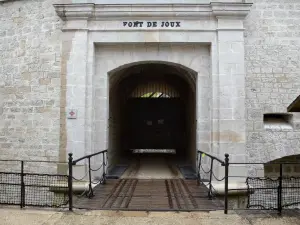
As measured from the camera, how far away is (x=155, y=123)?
15125 mm

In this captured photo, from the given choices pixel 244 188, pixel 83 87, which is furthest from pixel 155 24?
pixel 244 188

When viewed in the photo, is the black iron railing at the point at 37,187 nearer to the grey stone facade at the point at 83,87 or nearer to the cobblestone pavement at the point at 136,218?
the grey stone facade at the point at 83,87

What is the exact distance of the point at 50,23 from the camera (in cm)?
820

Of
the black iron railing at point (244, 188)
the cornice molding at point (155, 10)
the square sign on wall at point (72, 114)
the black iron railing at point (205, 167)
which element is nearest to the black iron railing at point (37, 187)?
the square sign on wall at point (72, 114)

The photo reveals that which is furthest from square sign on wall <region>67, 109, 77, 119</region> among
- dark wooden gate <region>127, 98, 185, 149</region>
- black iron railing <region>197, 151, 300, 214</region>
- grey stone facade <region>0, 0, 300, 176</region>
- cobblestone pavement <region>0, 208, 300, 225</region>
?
dark wooden gate <region>127, 98, 185, 149</region>

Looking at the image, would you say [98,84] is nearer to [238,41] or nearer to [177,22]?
[177,22]

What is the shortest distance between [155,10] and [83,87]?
8.32 feet

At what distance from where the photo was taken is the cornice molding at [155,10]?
7422mm

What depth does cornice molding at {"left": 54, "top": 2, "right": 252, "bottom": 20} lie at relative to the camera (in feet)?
24.3

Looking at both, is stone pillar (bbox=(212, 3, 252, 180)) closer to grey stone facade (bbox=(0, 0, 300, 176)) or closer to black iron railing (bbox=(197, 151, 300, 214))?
grey stone facade (bbox=(0, 0, 300, 176))

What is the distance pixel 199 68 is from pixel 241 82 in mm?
1086

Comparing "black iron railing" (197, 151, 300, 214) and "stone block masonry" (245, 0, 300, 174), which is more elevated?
"stone block masonry" (245, 0, 300, 174)

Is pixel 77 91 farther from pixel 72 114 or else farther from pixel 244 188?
pixel 244 188

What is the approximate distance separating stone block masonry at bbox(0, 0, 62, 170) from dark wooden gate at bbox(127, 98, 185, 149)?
22.8 ft
